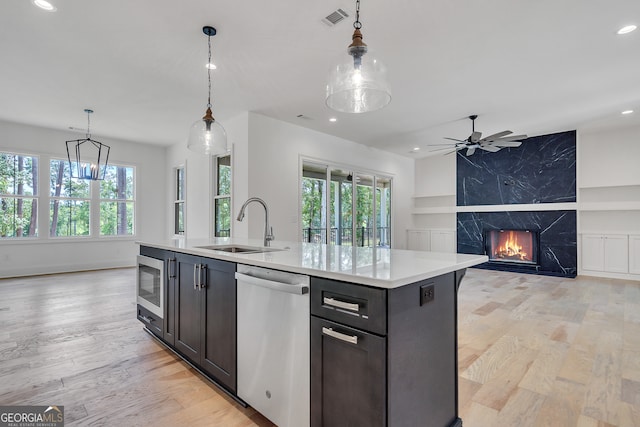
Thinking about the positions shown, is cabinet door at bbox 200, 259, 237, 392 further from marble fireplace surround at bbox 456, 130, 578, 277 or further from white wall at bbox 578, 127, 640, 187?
white wall at bbox 578, 127, 640, 187

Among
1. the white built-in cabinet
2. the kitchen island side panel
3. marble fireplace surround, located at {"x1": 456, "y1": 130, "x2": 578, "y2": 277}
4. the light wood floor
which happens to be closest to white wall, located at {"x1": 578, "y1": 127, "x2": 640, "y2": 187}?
marble fireplace surround, located at {"x1": 456, "y1": 130, "x2": 578, "y2": 277}

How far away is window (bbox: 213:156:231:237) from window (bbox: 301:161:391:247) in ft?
4.32

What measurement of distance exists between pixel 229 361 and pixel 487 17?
330cm

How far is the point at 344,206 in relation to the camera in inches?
267

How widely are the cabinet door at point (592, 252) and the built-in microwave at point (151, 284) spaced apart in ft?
24.5

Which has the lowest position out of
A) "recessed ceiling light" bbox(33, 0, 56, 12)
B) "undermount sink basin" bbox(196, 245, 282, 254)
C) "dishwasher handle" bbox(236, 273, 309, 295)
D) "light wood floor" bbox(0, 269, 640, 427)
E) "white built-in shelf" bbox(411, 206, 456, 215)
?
"light wood floor" bbox(0, 269, 640, 427)

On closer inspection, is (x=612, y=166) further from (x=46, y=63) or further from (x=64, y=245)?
(x=64, y=245)

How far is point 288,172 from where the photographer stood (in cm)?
557

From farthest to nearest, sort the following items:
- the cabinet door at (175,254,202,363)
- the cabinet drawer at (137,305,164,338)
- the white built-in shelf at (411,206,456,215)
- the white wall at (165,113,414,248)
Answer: the white built-in shelf at (411,206,456,215) → the white wall at (165,113,414,248) → the cabinet drawer at (137,305,164,338) → the cabinet door at (175,254,202,363)

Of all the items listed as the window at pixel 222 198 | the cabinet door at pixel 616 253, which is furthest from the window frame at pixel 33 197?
the cabinet door at pixel 616 253

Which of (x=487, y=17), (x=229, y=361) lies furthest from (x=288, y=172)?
(x=229, y=361)

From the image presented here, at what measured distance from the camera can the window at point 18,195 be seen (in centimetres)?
578

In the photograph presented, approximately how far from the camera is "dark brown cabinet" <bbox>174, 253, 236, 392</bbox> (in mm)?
1902

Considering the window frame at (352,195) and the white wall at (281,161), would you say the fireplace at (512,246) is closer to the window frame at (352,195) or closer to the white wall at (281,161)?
the window frame at (352,195)
